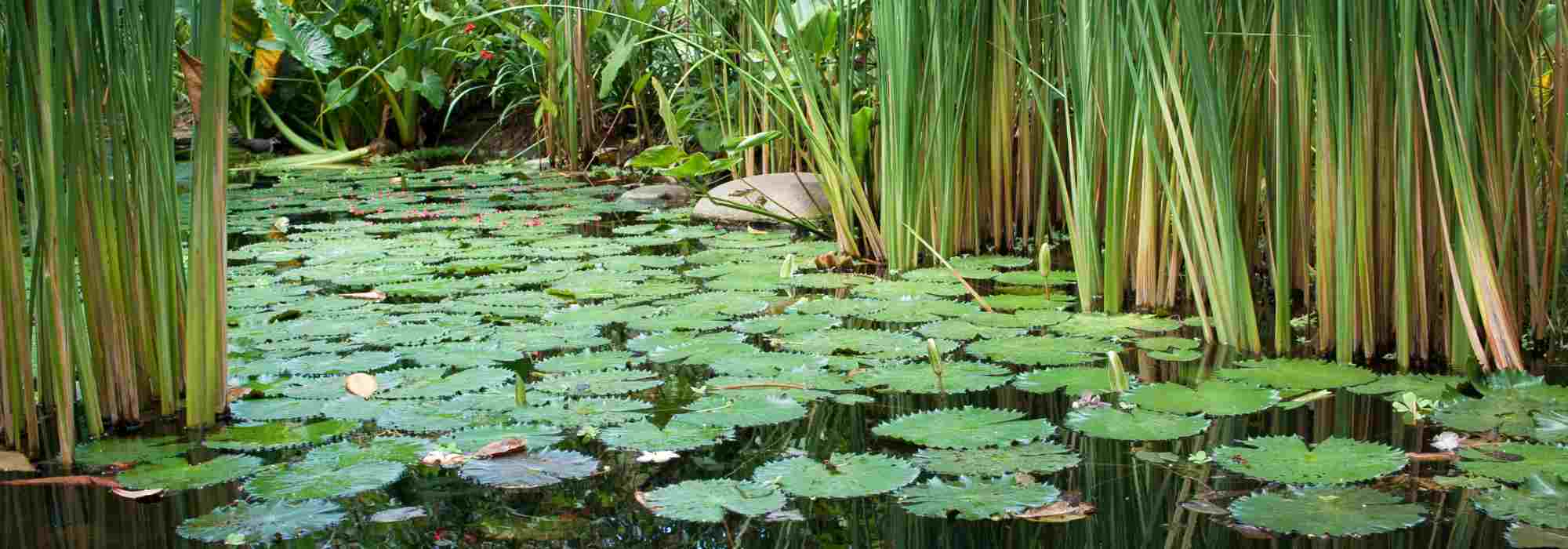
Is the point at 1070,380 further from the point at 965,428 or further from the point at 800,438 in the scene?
the point at 800,438

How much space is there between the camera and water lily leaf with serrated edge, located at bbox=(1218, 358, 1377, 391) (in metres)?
1.71

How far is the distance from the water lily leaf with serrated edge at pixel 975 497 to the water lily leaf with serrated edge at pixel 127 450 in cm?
86

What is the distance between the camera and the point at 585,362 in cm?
194

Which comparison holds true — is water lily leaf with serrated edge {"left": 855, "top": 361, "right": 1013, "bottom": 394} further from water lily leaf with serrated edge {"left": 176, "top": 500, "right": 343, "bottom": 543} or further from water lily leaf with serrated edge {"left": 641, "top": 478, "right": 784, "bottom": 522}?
water lily leaf with serrated edge {"left": 176, "top": 500, "right": 343, "bottom": 543}

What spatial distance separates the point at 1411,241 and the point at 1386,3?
1.04ft

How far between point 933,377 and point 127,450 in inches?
39.8

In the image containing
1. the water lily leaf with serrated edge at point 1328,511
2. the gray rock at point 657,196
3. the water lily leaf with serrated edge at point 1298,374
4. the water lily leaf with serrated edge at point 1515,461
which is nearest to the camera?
the water lily leaf with serrated edge at point 1328,511

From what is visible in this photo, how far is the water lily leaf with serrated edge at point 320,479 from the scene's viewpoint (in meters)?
1.36

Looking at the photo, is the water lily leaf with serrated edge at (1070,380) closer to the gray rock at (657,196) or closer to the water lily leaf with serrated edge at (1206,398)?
the water lily leaf with serrated edge at (1206,398)

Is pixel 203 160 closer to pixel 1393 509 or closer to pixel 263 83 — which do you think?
pixel 1393 509

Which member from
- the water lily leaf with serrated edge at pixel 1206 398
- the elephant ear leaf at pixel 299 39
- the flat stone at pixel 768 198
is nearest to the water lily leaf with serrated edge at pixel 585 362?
the water lily leaf with serrated edge at pixel 1206 398

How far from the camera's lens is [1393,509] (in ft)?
4.04

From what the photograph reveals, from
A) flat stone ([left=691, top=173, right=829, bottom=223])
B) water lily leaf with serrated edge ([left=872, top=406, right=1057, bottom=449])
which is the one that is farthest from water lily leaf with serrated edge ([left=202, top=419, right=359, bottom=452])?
flat stone ([left=691, top=173, right=829, bottom=223])

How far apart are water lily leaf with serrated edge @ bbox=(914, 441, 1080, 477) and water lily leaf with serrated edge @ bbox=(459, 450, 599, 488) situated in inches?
14.9
